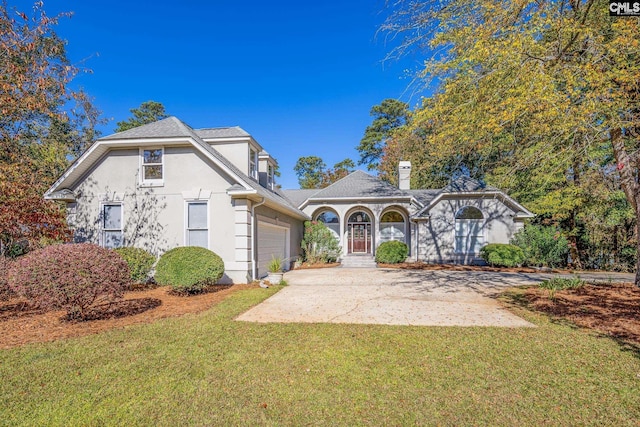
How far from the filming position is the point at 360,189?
18.3 m

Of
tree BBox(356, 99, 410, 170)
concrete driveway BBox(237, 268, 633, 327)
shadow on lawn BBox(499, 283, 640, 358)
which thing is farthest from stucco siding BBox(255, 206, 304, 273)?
tree BBox(356, 99, 410, 170)

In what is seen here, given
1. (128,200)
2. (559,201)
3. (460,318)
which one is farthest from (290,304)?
(559,201)

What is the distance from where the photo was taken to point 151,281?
1058cm

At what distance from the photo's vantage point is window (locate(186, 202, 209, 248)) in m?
10.6

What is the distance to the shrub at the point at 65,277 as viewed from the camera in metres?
5.58

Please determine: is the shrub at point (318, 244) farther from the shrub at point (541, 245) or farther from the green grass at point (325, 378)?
the green grass at point (325, 378)

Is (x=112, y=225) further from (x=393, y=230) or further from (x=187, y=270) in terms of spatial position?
(x=393, y=230)

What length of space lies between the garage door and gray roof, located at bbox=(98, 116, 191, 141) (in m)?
4.27

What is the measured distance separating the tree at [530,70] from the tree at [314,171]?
3305 cm

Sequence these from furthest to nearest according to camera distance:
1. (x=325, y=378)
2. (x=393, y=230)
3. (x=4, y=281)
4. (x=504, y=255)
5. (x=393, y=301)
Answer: (x=393, y=230), (x=504, y=255), (x=393, y=301), (x=4, y=281), (x=325, y=378)

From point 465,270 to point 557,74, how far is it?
971 centimetres

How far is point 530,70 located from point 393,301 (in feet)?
19.4

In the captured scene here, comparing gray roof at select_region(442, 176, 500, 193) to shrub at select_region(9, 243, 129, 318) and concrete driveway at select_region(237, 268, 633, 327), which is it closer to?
concrete driveway at select_region(237, 268, 633, 327)

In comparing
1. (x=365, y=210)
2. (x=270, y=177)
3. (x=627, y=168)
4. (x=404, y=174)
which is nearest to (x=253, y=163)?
(x=270, y=177)
